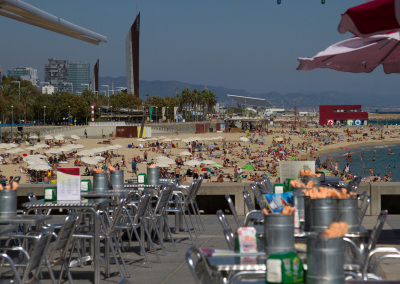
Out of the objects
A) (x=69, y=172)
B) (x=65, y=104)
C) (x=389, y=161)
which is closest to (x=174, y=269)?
(x=69, y=172)

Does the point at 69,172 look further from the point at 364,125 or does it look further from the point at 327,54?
the point at 364,125

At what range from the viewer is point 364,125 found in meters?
158

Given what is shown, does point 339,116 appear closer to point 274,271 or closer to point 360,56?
point 360,56

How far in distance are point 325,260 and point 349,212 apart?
2242mm

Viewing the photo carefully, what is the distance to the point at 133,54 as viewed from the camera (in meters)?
160

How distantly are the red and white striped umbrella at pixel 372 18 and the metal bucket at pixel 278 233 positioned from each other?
234cm

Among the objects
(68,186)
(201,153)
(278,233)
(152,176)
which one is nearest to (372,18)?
(278,233)

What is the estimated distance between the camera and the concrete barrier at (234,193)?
12.4 metres

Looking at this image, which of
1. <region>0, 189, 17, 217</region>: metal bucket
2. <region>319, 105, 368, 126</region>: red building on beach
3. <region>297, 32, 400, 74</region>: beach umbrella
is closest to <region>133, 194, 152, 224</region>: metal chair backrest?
<region>0, 189, 17, 217</region>: metal bucket

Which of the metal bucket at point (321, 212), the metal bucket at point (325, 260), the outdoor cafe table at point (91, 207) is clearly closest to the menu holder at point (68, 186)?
the outdoor cafe table at point (91, 207)

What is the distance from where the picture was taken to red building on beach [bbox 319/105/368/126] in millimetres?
155750

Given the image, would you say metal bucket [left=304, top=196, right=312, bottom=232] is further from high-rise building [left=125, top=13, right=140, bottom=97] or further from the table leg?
high-rise building [left=125, top=13, right=140, bottom=97]

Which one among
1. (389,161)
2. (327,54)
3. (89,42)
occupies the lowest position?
(389,161)

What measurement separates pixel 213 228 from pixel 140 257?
291 cm
